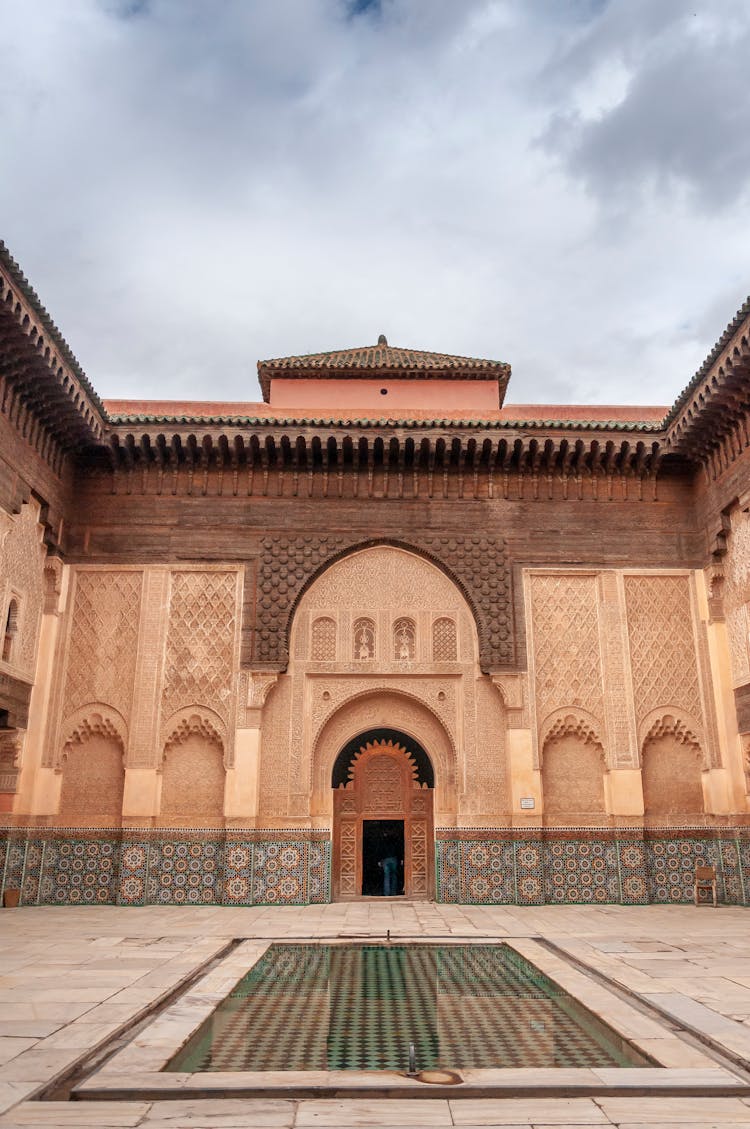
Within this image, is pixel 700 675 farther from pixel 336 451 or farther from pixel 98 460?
pixel 98 460

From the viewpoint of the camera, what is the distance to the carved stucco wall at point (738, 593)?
8.51m

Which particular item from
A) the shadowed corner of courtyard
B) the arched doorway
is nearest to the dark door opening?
the arched doorway

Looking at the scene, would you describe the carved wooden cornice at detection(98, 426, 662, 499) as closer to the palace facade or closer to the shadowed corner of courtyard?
the palace facade

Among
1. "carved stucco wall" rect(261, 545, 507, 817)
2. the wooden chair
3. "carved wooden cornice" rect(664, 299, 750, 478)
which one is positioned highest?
"carved wooden cornice" rect(664, 299, 750, 478)

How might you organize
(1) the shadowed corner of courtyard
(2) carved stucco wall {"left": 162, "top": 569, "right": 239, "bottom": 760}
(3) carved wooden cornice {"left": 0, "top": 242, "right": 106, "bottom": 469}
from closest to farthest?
(1) the shadowed corner of courtyard < (3) carved wooden cornice {"left": 0, "top": 242, "right": 106, "bottom": 469} < (2) carved stucco wall {"left": 162, "top": 569, "right": 239, "bottom": 760}

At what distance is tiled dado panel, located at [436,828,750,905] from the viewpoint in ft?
27.9

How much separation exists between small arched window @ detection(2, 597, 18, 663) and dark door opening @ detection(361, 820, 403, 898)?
12.7 ft

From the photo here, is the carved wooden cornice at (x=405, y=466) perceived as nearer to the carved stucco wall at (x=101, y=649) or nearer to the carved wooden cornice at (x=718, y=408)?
the carved wooden cornice at (x=718, y=408)

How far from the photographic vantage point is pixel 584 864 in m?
8.61

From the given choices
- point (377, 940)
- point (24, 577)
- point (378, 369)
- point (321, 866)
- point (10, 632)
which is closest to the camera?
point (377, 940)

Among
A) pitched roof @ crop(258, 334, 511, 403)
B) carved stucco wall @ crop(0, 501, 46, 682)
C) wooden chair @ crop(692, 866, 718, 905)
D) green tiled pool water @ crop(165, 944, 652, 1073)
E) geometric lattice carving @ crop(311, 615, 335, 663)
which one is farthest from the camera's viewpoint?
pitched roof @ crop(258, 334, 511, 403)

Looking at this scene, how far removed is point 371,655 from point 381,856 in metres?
2.05

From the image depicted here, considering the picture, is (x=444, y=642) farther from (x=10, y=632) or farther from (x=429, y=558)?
(x=10, y=632)

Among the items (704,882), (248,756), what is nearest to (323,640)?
(248,756)
